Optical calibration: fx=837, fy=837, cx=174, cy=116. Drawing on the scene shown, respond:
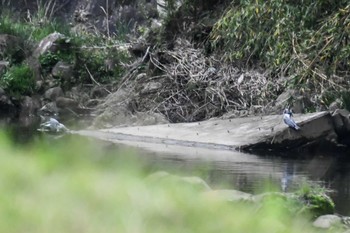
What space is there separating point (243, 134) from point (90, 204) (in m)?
8.17

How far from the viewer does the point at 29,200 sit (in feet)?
10.0

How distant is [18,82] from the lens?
16531 millimetres

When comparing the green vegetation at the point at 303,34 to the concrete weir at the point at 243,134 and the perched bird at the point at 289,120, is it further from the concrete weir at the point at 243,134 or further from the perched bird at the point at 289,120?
the concrete weir at the point at 243,134

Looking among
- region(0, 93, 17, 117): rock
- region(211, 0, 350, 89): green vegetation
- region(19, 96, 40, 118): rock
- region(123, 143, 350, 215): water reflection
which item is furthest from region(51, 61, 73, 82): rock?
region(211, 0, 350, 89): green vegetation

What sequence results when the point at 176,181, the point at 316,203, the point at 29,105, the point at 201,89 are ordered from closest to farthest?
the point at 176,181
the point at 316,203
the point at 201,89
the point at 29,105

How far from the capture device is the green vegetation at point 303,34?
866cm

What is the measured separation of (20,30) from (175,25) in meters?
4.71

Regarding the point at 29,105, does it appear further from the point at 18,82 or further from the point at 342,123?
the point at 342,123

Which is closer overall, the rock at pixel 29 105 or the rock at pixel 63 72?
the rock at pixel 29 105

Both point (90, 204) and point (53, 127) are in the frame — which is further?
point (53, 127)

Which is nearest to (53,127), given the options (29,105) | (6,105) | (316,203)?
(29,105)

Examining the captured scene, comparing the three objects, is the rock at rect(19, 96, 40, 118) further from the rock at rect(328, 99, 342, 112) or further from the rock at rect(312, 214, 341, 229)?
the rock at rect(312, 214, 341, 229)

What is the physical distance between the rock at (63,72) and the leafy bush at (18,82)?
0.50 m

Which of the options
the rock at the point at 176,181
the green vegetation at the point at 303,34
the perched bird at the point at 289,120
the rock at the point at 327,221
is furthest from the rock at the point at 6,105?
the rock at the point at 176,181
